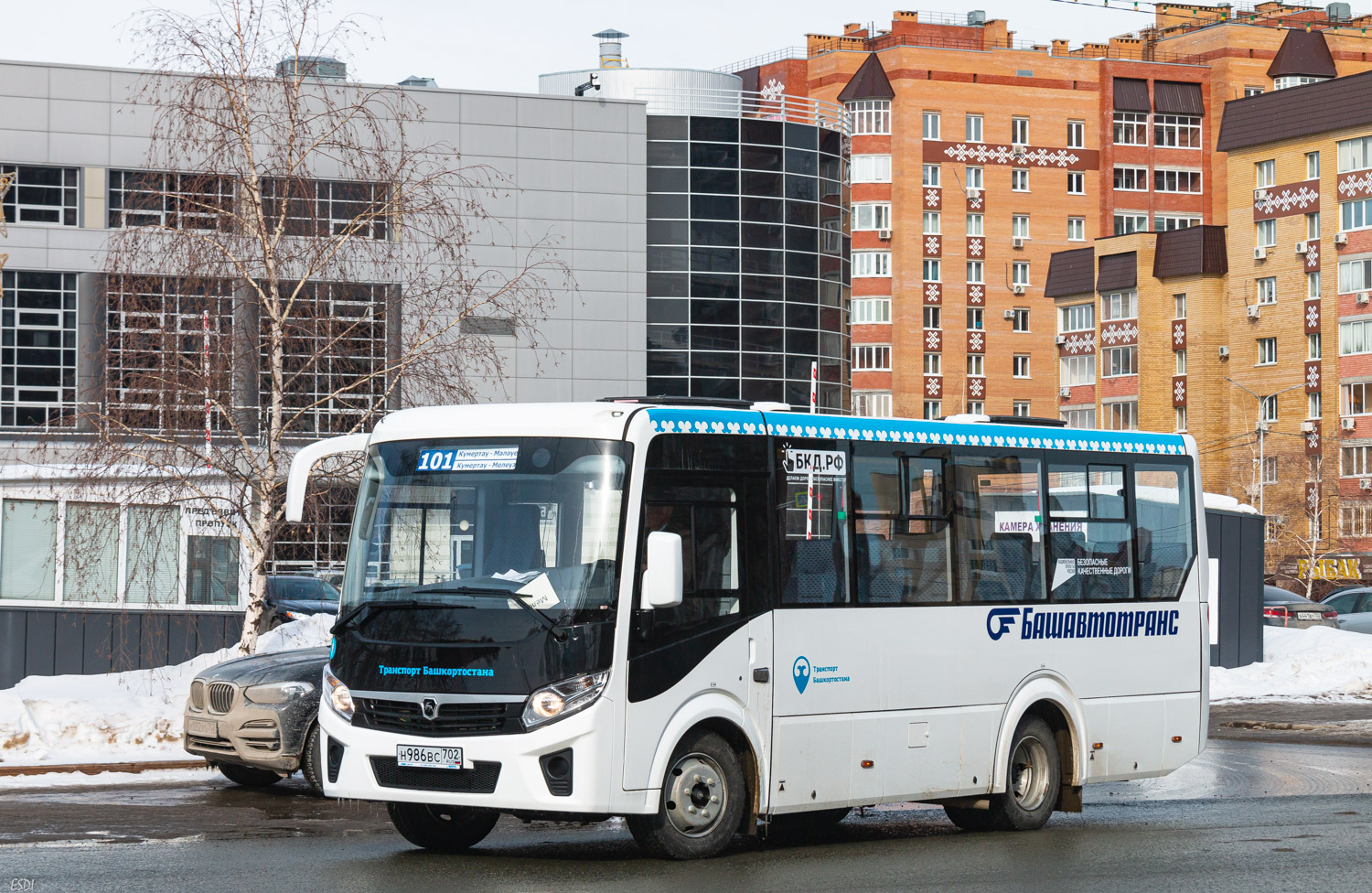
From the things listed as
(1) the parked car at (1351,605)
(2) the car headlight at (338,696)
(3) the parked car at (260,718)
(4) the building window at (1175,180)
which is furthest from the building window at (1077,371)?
(2) the car headlight at (338,696)

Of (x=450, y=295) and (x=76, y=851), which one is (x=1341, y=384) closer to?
(x=450, y=295)

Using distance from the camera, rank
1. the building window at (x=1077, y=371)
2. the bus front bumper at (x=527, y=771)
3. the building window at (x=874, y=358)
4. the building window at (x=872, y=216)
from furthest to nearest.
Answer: the building window at (x=872, y=216), the building window at (x=874, y=358), the building window at (x=1077, y=371), the bus front bumper at (x=527, y=771)

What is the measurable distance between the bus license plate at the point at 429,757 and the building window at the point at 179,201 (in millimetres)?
9824

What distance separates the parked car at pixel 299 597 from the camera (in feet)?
111

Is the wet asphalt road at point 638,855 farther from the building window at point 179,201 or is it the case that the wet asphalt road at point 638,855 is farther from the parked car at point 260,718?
the building window at point 179,201

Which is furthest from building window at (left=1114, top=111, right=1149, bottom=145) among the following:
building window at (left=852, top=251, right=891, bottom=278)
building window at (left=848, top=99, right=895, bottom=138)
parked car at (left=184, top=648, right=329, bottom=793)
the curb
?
parked car at (left=184, top=648, right=329, bottom=793)

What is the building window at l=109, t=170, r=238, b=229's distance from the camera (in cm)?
1889

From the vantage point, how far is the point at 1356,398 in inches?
3285

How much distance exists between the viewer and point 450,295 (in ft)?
64.9

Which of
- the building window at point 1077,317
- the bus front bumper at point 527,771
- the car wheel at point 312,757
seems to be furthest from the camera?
the building window at point 1077,317

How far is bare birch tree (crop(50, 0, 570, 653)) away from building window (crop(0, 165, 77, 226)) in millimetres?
46991

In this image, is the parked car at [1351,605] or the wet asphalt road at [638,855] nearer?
the wet asphalt road at [638,855]

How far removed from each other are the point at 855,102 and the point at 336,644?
94.2 m

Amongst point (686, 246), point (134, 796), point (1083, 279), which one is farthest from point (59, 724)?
point (1083, 279)
